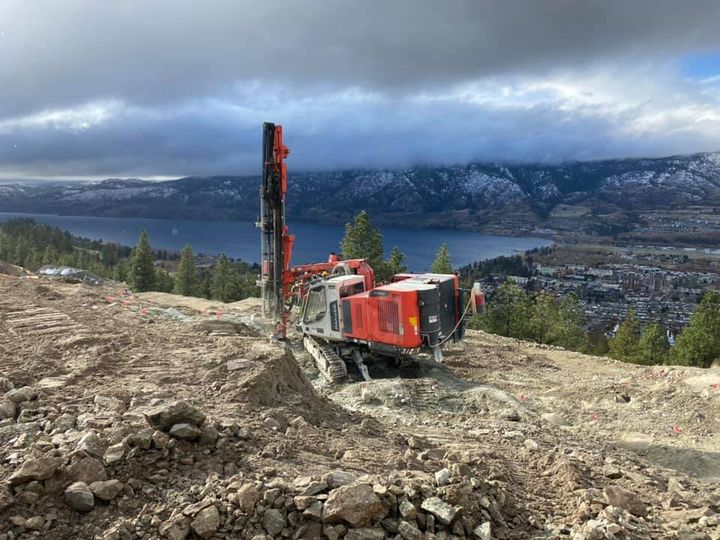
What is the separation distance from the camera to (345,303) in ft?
46.8

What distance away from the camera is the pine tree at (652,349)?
28328 millimetres

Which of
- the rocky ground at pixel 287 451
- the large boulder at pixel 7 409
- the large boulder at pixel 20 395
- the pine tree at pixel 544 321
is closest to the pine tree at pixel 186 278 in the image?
the pine tree at pixel 544 321

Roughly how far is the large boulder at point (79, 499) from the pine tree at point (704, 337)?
2771 centimetres

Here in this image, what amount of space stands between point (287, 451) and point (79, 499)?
2.00m

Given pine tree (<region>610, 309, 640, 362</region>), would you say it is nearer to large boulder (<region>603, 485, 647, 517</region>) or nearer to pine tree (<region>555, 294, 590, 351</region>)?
pine tree (<region>555, 294, 590, 351</region>)

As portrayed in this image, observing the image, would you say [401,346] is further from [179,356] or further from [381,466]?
[381,466]

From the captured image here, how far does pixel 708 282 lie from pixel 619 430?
4335 inches

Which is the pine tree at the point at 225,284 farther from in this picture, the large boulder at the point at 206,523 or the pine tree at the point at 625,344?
the large boulder at the point at 206,523

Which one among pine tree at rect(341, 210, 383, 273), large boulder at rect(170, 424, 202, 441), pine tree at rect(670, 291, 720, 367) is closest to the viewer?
large boulder at rect(170, 424, 202, 441)

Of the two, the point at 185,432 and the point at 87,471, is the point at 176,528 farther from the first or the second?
the point at 185,432

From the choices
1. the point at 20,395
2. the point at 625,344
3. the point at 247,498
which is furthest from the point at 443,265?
the point at 247,498

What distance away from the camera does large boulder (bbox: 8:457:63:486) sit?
4031 millimetres

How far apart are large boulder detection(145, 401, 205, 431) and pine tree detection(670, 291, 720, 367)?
2661cm

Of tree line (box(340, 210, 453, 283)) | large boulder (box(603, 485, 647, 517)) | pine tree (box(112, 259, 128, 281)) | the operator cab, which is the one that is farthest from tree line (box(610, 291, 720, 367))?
pine tree (box(112, 259, 128, 281))
